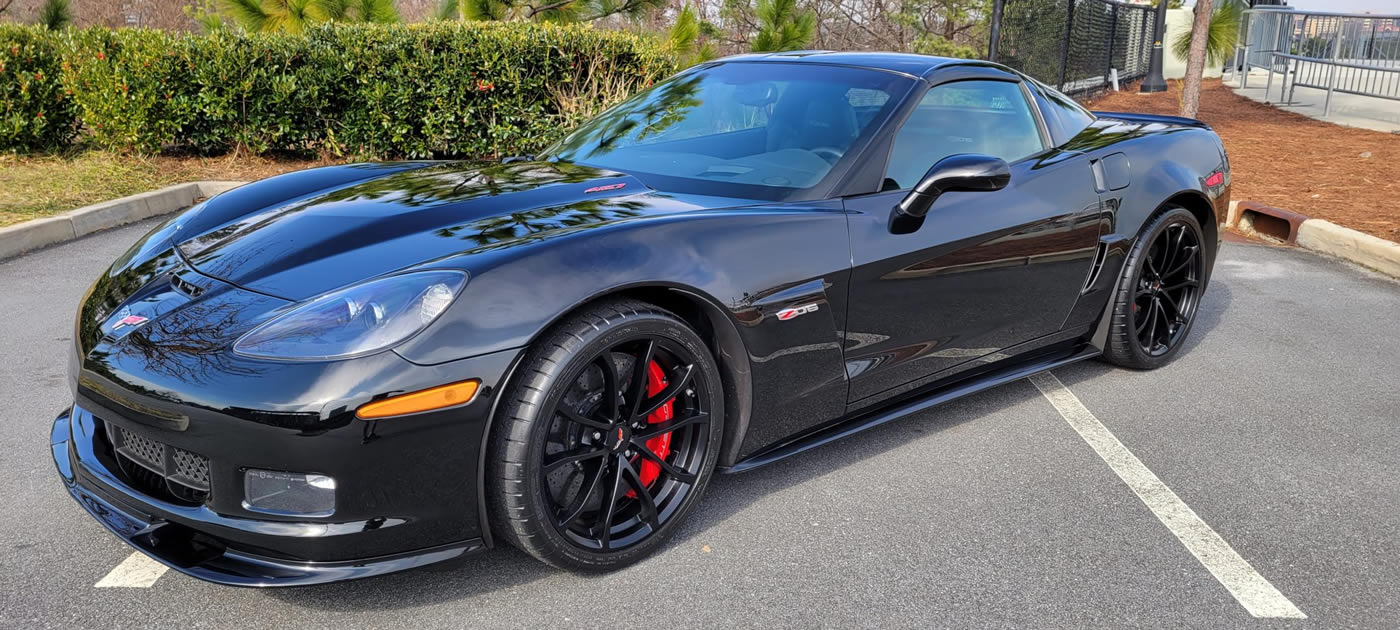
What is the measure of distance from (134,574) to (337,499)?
2.59 feet

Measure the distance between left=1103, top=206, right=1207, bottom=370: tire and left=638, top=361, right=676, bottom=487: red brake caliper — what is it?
7.23 feet

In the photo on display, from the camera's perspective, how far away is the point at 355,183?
347cm

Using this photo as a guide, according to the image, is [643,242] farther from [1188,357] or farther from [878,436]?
[1188,357]

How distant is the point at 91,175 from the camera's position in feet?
28.1

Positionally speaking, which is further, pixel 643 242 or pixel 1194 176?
pixel 1194 176

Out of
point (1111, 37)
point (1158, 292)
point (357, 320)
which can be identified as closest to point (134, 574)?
point (357, 320)

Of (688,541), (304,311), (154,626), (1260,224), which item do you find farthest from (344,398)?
(1260,224)

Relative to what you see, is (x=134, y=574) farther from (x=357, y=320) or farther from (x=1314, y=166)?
(x=1314, y=166)

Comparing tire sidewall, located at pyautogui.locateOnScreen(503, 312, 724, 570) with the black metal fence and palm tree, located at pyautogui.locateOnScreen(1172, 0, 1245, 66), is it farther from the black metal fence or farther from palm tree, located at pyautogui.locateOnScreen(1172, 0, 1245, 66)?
palm tree, located at pyautogui.locateOnScreen(1172, 0, 1245, 66)

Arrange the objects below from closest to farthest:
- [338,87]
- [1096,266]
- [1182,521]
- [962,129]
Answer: [1182,521]
[962,129]
[1096,266]
[338,87]

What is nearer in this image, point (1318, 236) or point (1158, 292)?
point (1158, 292)

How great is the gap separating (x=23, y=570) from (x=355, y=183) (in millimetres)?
1467

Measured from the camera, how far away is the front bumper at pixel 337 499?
7.25 ft

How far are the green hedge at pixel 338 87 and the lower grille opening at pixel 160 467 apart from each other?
729cm
